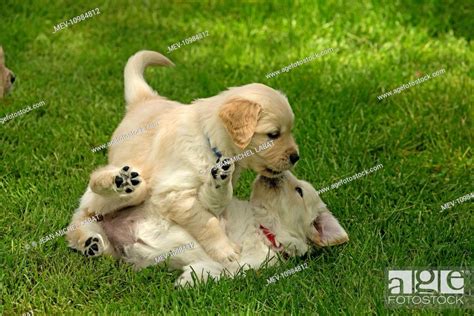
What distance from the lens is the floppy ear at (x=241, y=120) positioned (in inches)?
170

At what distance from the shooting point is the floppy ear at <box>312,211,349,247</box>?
15.1 ft

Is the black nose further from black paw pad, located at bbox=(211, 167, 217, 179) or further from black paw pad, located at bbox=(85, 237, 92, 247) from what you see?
black paw pad, located at bbox=(85, 237, 92, 247)

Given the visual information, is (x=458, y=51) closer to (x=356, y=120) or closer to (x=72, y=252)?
(x=356, y=120)

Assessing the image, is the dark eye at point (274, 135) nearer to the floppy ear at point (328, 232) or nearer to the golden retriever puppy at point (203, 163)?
the golden retriever puppy at point (203, 163)

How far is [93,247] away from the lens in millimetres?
4445

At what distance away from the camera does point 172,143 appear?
456 cm

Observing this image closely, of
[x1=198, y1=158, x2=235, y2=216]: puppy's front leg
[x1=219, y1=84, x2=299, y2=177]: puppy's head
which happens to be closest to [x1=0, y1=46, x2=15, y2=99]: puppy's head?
[x1=219, y1=84, x2=299, y2=177]: puppy's head

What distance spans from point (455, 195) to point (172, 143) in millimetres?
2018

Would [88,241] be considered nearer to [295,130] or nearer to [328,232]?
[328,232]

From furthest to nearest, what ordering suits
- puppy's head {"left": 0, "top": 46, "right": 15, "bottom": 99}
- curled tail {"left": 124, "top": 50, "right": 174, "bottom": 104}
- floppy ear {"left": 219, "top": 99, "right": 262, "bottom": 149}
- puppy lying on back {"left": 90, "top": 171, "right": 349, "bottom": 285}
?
puppy's head {"left": 0, "top": 46, "right": 15, "bottom": 99}
curled tail {"left": 124, "top": 50, "right": 174, "bottom": 104}
puppy lying on back {"left": 90, "top": 171, "right": 349, "bottom": 285}
floppy ear {"left": 219, "top": 99, "right": 262, "bottom": 149}

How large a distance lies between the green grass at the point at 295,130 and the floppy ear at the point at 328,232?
0.25ft

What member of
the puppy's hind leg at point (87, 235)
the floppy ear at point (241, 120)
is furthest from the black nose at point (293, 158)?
the puppy's hind leg at point (87, 235)

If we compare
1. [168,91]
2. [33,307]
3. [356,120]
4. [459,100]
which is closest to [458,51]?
[459,100]

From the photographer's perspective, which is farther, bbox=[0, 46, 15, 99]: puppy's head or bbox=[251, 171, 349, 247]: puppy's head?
bbox=[0, 46, 15, 99]: puppy's head
